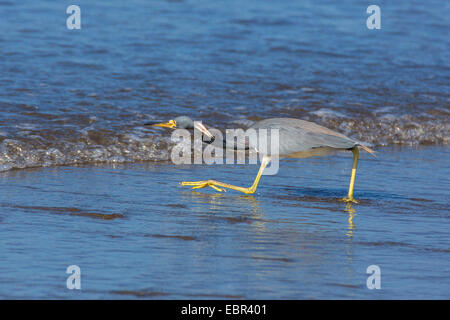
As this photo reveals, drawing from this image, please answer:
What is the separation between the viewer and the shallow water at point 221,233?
14.7 ft

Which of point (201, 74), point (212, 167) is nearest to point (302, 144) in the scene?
point (212, 167)

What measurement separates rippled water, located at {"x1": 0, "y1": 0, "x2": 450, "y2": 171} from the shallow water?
986 millimetres

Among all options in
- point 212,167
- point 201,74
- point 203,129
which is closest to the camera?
point 203,129

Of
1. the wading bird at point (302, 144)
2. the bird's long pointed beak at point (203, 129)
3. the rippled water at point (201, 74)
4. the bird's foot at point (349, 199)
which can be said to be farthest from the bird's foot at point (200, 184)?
the rippled water at point (201, 74)

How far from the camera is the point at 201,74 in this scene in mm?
11711

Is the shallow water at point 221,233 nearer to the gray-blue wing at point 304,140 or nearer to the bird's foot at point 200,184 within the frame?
the bird's foot at point 200,184

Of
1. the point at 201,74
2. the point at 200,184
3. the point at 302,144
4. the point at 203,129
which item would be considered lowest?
the point at 200,184

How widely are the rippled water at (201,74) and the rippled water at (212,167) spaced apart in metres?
0.04

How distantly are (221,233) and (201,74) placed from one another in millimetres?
6417

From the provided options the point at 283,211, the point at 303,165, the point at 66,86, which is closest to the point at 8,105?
the point at 66,86

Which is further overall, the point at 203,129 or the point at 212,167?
the point at 212,167

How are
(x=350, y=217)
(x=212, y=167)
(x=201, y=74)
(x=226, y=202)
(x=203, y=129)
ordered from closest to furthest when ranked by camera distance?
(x=350, y=217) → (x=226, y=202) → (x=203, y=129) → (x=212, y=167) → (x=201, y=74)

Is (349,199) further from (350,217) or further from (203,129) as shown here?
(203,129)

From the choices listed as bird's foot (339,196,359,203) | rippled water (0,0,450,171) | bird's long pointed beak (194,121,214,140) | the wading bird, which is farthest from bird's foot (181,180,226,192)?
rippled water (0,0,450,171)
